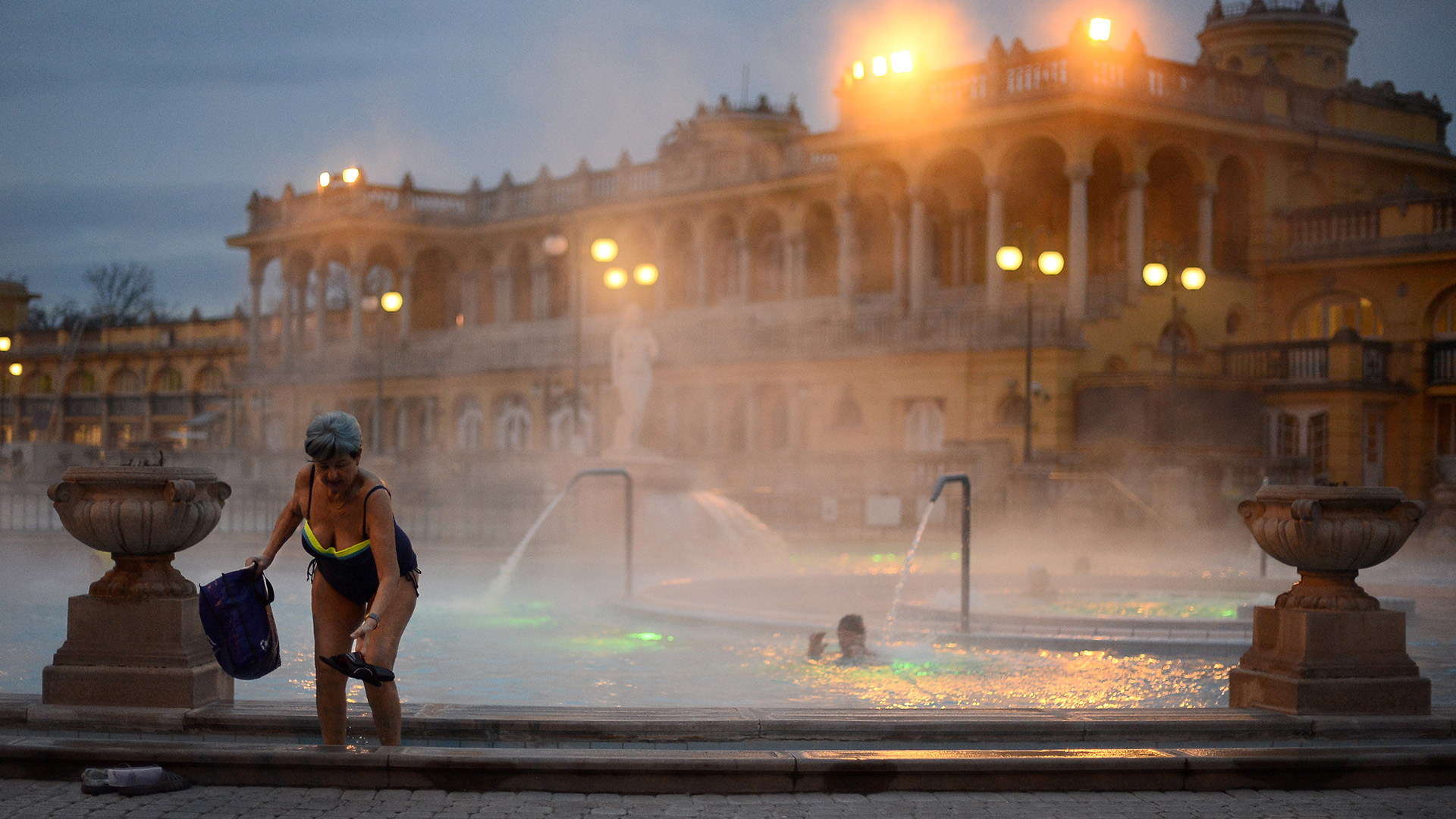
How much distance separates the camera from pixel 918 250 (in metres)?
41.3

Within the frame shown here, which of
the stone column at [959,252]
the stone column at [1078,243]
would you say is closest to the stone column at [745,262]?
the stone column at [959,252]

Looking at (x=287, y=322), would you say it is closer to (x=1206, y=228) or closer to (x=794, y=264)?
(x=794, y=264)

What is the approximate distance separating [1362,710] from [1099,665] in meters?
4.06

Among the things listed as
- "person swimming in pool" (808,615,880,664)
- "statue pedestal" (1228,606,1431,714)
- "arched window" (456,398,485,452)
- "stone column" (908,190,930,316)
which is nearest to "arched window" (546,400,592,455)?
"arched window" (456,398,485,452)

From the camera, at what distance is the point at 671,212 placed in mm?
52406

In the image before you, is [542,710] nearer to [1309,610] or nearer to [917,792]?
[917,792]

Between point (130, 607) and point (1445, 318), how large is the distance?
3432cm

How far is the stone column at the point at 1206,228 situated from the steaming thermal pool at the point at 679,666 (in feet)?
74.9

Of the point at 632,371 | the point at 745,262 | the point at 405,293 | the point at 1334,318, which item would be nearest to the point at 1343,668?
the point at 632,371

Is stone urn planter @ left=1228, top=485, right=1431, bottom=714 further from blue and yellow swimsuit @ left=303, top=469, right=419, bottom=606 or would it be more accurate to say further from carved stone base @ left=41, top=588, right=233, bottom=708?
carved stone base @ left=41, top=588, right=233, bottom=708

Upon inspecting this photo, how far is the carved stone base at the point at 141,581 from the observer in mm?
7934

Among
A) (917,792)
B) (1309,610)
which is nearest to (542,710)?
(917,792)

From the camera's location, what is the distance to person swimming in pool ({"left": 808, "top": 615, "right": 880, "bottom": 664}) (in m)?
12.2

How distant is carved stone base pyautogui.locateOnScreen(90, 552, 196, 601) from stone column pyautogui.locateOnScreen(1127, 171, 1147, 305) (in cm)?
3135
